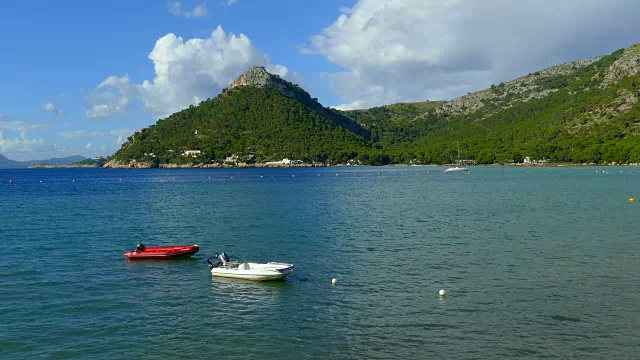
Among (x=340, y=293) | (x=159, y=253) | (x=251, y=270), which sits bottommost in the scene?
(x=340, y=293)

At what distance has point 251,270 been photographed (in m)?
33.5

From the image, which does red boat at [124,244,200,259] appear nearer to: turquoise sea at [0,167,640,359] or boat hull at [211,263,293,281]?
turquoise sea at [0,167,640,359]

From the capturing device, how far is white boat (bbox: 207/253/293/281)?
107 feet

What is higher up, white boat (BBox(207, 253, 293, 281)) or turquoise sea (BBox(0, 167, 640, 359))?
white boat (BBox(207, 253, 293, 281))

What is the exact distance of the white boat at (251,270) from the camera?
32.7 metres

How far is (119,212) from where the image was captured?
78500 millimetres

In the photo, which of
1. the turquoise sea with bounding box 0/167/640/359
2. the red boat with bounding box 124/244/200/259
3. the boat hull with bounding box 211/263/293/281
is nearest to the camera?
the turquoise sea with bounding box 0/167/640/359

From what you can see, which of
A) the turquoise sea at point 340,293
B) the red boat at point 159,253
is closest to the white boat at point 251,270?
the turquoise sea at point 340,293

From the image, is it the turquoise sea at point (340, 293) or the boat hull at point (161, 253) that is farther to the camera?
the boat hull at point (161, 253)

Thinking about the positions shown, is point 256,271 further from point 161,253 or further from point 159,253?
point 159,253

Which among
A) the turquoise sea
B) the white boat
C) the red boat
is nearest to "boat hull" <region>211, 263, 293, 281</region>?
the white boat

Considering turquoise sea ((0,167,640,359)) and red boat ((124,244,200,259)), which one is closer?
turquoise sea ((0,167,640,359))

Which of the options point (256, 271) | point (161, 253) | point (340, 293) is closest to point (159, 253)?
point (161, 253)

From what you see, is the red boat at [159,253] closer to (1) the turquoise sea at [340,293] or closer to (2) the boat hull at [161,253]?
(2) the boat hull at [161,253]
